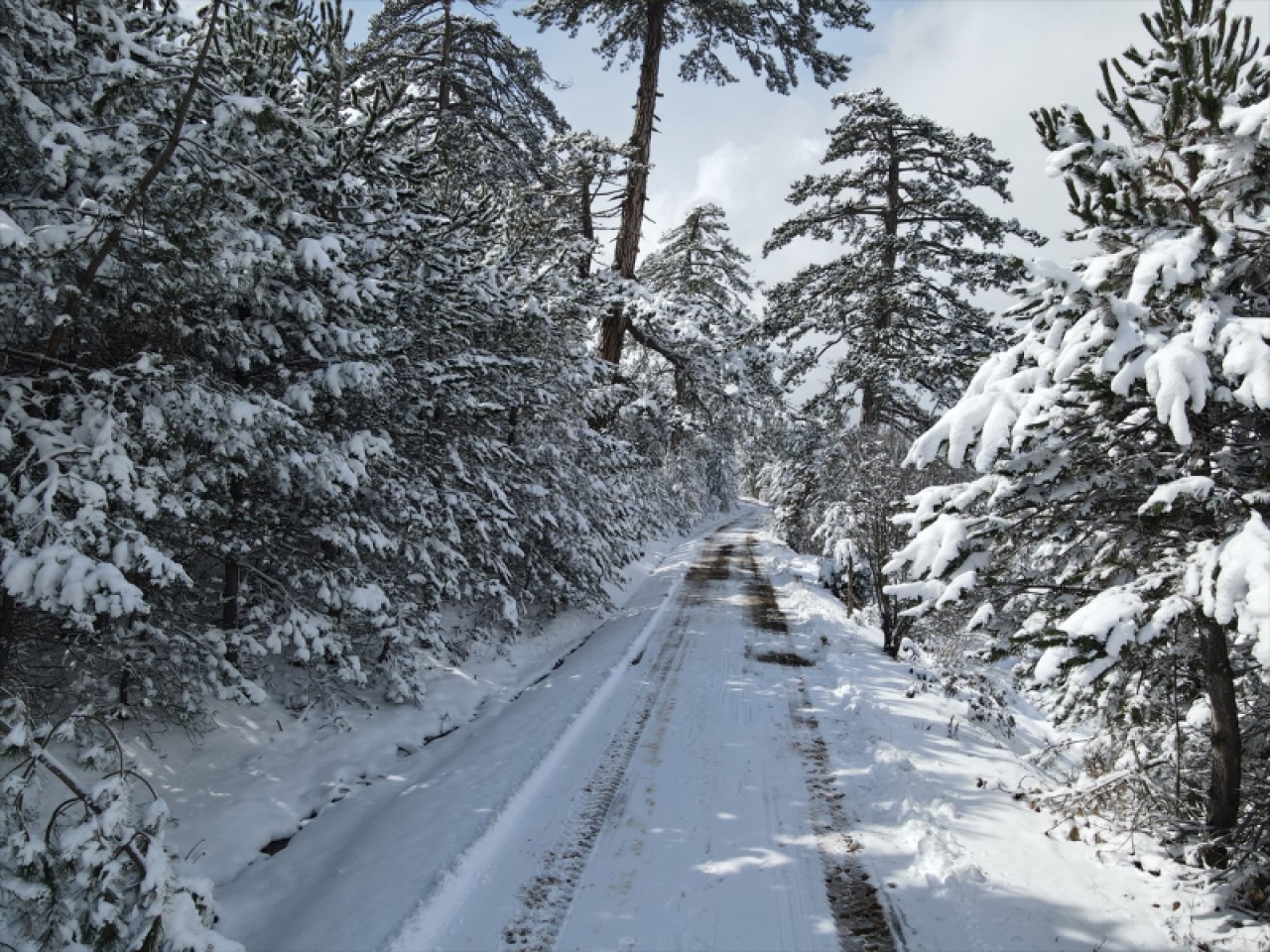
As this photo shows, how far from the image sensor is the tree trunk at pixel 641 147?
12.1 meters

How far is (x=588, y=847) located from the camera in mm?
4445

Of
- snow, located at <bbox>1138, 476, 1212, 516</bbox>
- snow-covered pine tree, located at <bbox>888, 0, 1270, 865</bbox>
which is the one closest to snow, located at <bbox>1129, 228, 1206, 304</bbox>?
snow-covered pine tree, located at <bbox>888, 0, 1270, 865</bbox>

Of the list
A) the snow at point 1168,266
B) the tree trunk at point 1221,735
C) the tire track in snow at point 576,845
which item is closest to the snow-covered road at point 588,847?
the tire track in snow at point 576,845

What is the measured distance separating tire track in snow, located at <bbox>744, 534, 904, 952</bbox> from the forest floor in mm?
21

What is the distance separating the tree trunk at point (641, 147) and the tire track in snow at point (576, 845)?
7794 millimetres

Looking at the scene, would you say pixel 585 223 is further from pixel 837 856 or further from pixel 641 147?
pixel 837 856

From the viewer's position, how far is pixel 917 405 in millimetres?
15727

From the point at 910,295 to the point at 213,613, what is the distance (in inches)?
561

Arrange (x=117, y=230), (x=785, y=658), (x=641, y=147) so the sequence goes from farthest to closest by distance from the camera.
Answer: (x=641, y=147) < (x=785, y=658) < (x=117, y=230)

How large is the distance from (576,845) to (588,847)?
0.09 metres

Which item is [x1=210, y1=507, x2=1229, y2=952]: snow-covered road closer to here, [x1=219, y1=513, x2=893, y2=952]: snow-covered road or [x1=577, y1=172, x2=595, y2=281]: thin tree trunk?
[x1=219, y1=513, x2=893, y2=952]: snow-covered road

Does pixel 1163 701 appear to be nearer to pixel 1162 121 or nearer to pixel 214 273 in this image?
pixel 1162 121

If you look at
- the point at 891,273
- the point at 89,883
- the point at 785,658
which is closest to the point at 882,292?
the point at 891,273

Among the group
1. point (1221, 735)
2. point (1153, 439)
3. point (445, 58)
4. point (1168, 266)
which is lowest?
point (1221, 735)
